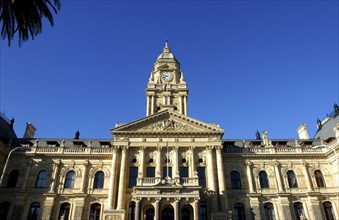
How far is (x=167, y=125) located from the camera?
40.8 meters

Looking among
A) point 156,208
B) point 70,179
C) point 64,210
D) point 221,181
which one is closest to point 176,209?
point 156,208

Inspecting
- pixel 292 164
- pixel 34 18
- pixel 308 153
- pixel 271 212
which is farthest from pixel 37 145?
pixel 308 153

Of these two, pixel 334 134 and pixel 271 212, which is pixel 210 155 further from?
pixel 334 134

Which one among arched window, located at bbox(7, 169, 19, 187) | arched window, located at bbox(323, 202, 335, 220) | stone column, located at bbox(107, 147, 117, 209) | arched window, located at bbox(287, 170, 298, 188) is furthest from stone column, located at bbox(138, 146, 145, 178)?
arched window, located at bbox(323, 202, 335, 220)

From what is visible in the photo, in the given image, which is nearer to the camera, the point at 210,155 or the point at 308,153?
the point at 210,155

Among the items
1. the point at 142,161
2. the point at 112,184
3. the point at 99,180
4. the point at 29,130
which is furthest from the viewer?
the point at 29,130

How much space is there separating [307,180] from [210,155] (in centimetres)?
1545

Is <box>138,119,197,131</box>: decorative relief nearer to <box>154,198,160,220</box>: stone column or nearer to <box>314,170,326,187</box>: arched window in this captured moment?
<box>154,198,160,220</box>: stone column

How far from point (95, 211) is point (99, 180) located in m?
4.51

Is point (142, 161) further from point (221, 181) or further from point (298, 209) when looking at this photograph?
point (298, 209)

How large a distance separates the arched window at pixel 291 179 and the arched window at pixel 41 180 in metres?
37.2

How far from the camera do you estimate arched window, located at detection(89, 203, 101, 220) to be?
1471 inches

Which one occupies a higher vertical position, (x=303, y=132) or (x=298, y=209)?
(x=303, y=132)

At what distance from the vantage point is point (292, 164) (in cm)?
4169
